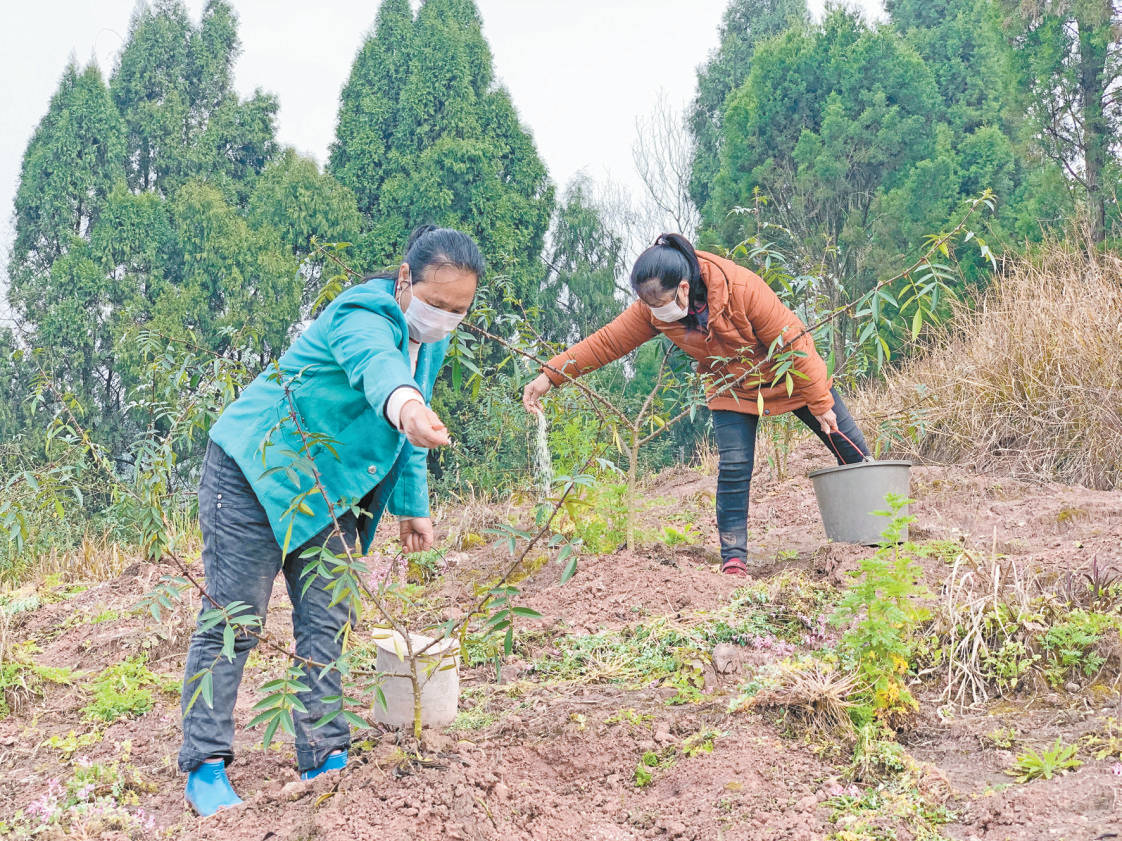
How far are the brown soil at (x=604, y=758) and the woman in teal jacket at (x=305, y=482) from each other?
0.50 feet

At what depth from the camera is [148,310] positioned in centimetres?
1307

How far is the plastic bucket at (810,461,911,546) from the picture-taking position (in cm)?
373

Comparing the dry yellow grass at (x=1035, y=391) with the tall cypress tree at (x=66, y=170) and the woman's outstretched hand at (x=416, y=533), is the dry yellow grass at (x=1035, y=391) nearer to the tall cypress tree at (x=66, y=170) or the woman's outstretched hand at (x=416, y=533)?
the woman's outstretched hand at (x=416, y=533)

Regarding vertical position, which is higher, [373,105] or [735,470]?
[373,105]

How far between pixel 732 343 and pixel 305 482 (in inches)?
84.0

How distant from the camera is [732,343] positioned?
12.3ft

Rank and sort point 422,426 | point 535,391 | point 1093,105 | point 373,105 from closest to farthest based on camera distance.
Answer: point 422,426 < point 535,391 < point 1093,105 < point 373,105

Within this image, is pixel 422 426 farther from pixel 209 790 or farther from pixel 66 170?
pixel 66 170

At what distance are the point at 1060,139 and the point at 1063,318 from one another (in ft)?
17.5

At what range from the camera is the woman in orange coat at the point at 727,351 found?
3.55m

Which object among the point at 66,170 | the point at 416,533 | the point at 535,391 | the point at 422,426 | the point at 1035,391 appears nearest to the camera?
the point at 422,426

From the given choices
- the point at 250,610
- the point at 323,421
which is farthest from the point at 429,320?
the point at 250,610

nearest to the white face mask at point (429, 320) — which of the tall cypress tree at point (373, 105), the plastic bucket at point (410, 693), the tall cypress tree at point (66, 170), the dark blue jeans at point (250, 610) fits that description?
the dark blue jeans at point (250, 610)

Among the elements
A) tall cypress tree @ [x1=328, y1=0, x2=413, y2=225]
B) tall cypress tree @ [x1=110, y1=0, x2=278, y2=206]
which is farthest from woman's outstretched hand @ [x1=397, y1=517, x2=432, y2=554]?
tall cypress tree @ [x1=110, y1=0, x2=278, y2=206]
